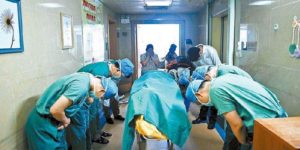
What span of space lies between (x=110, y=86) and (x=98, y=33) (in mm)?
2485

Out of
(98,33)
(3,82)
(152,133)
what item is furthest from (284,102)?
(98,33)

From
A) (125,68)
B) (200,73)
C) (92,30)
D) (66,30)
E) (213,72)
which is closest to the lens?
(213,72)

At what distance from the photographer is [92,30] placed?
4.25 m

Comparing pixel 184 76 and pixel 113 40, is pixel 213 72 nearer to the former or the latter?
pixel 184 76

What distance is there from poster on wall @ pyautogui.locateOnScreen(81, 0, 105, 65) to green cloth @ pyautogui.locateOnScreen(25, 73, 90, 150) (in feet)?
6.20

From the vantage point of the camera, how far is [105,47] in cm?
525

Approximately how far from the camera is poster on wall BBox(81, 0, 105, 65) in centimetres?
384

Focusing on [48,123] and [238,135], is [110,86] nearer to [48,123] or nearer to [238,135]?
[48,123]

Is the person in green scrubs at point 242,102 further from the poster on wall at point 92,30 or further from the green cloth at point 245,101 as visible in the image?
the poster on wall at point 92,30

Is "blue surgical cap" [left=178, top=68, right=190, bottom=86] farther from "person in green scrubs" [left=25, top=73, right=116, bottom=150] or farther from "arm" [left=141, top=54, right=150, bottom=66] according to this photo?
"arm" [left=141, top=54, right=150, bottom=66]

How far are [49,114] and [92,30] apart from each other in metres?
Result: 2.50

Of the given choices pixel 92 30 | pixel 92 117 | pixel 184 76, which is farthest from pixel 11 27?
pixel 92 30

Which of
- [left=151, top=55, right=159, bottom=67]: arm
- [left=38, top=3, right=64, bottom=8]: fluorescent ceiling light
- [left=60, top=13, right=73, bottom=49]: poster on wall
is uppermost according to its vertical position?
[left=38, top=3, right=64, bottom=8]: fluorescent ceiling light

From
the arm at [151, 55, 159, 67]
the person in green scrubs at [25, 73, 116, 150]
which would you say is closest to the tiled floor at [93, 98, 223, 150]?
the person in green scrubs at [25, 73, 116, 150]
